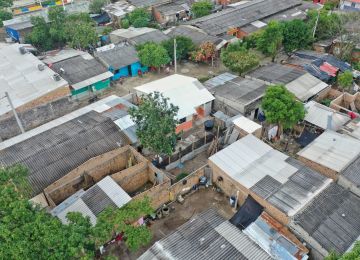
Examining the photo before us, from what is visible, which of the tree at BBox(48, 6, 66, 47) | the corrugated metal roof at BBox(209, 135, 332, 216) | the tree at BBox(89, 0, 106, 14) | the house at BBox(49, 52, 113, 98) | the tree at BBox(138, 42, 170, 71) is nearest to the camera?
the corrugated metal roof at BBox(209, 135, 332, 216)

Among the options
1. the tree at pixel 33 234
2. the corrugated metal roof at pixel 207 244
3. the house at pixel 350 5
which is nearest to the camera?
the tree at pixel 33 234

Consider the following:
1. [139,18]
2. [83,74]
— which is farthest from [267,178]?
[139,18]

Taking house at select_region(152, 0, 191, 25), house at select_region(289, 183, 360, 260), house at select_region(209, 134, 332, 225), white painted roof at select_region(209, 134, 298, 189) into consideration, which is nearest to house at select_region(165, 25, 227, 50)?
house at select_region(152, 0, 191, 25)

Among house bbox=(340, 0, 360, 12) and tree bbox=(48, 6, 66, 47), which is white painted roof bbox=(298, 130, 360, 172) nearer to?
tree bbox=(48, 6, 66, 47)

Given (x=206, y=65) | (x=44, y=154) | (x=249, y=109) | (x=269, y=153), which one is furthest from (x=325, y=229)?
(x=206, y=65)

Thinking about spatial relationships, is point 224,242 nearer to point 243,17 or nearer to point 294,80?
point 294,80

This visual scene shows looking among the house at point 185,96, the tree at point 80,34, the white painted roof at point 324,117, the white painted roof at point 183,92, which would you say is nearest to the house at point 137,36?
the tree at point 80,34

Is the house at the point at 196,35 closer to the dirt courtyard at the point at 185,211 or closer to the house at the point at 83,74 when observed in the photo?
the house at the point at 83,74
